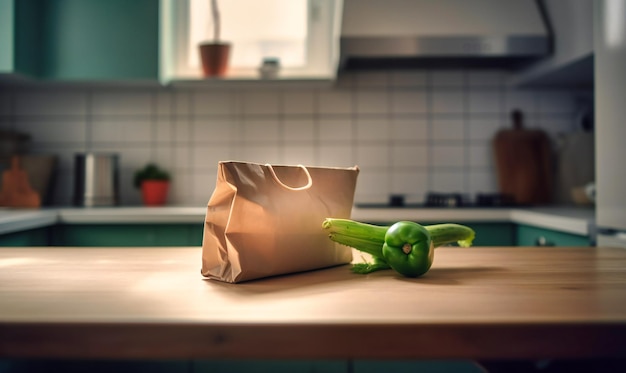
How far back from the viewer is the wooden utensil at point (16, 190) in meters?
2.35

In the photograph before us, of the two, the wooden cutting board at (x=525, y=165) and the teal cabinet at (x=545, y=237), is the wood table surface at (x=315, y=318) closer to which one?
the teal cabinet at (x=545, y=237)

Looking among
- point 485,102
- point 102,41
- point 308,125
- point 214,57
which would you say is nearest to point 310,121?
point 308,125

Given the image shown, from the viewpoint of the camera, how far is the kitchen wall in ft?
8.68

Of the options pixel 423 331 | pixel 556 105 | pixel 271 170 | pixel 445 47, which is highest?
pixel 445 47

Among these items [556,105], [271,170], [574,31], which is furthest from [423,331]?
[556,105]

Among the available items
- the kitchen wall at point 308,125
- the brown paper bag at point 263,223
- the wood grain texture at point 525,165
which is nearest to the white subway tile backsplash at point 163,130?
the kitchen wall at point 308,125

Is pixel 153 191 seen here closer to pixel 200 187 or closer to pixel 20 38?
pixel 200 187

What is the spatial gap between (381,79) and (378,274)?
6.41 feet

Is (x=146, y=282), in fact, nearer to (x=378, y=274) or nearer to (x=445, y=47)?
(x=378, y=274)

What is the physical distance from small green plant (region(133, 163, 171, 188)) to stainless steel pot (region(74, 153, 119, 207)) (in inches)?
5.0

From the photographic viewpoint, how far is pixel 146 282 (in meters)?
0.76

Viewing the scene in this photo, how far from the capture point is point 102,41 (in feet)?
7.73

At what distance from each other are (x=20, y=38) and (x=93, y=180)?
0.67 meters

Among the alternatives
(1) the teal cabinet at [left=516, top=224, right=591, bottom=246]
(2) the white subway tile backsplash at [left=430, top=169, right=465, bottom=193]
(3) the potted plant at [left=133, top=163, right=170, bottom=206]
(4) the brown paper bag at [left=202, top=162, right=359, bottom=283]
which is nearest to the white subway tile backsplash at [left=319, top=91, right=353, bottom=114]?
(2) the white subway tile backsplash at [left=430, top=169, right=465, bottom=193]
